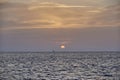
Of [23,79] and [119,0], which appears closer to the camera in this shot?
[119,0]

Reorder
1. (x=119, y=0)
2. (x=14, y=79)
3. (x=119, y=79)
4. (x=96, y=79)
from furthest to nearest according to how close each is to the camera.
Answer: (x=96, y=79)
(x=14, y=79)
(x=119, y=79)
(x=119, y=0)

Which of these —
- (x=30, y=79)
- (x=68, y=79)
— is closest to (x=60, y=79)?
(x=68, y=79)

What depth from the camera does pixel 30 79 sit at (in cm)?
1900

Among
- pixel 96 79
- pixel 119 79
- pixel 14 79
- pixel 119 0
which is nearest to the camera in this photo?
pixel 119 0

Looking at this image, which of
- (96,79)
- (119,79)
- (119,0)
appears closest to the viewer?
(119,0)

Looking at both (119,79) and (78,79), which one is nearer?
(119,79)

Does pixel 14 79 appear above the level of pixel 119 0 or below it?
below

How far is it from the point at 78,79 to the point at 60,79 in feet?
3.63

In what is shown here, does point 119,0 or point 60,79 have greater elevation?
point 119,0

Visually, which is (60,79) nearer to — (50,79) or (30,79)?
(50,79)

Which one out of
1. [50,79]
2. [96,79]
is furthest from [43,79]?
[96,79]

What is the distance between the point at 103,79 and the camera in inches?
738

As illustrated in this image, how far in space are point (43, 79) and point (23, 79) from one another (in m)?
1.27

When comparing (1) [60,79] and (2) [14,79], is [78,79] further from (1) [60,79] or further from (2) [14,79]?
(2) [14,79]
